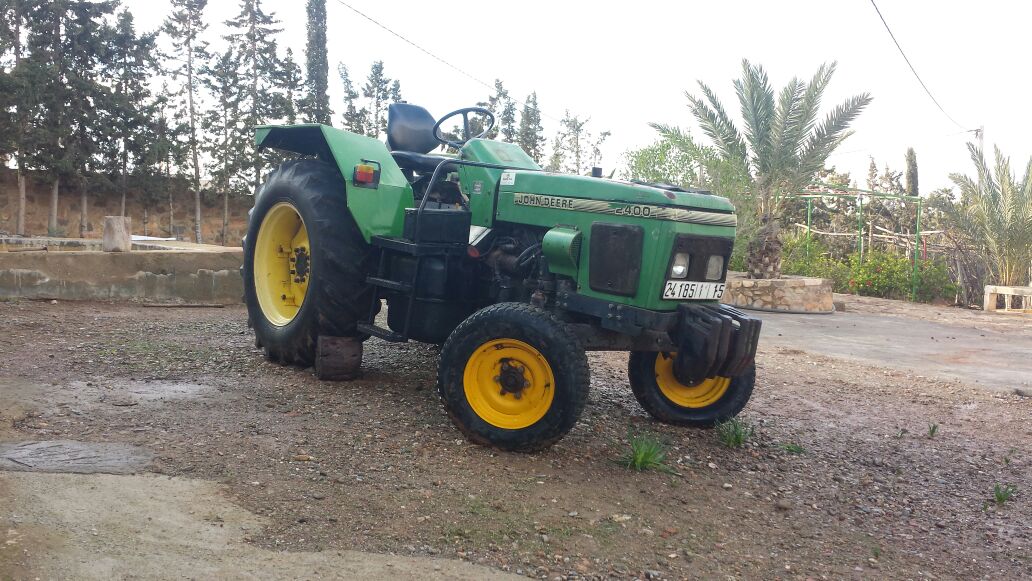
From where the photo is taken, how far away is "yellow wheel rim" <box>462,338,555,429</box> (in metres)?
3.98

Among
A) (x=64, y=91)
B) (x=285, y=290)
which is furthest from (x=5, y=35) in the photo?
(x=285, y=290)

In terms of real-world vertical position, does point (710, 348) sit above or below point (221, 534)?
above

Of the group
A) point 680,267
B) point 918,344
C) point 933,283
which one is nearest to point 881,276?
point 933,283

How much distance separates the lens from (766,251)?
1475 centimetres

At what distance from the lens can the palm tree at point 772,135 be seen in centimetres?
1436

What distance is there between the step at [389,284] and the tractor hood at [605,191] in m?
0.84

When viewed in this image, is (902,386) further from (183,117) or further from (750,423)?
(183,117)

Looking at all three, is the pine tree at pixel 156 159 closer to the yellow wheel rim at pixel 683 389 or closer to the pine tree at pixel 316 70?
the pine tree at pixel 316 70

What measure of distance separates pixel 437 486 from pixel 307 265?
2.74m

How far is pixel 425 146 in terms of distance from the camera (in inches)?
232

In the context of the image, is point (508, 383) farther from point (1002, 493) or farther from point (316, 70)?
point (316, 70)

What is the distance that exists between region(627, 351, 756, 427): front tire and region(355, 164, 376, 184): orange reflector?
1.94 metres

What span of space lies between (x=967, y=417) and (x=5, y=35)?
21.7 meters

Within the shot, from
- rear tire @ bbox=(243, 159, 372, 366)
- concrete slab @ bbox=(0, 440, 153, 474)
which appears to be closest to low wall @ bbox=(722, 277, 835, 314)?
rear tire @ bbox=(243, 159, 372, 366)
